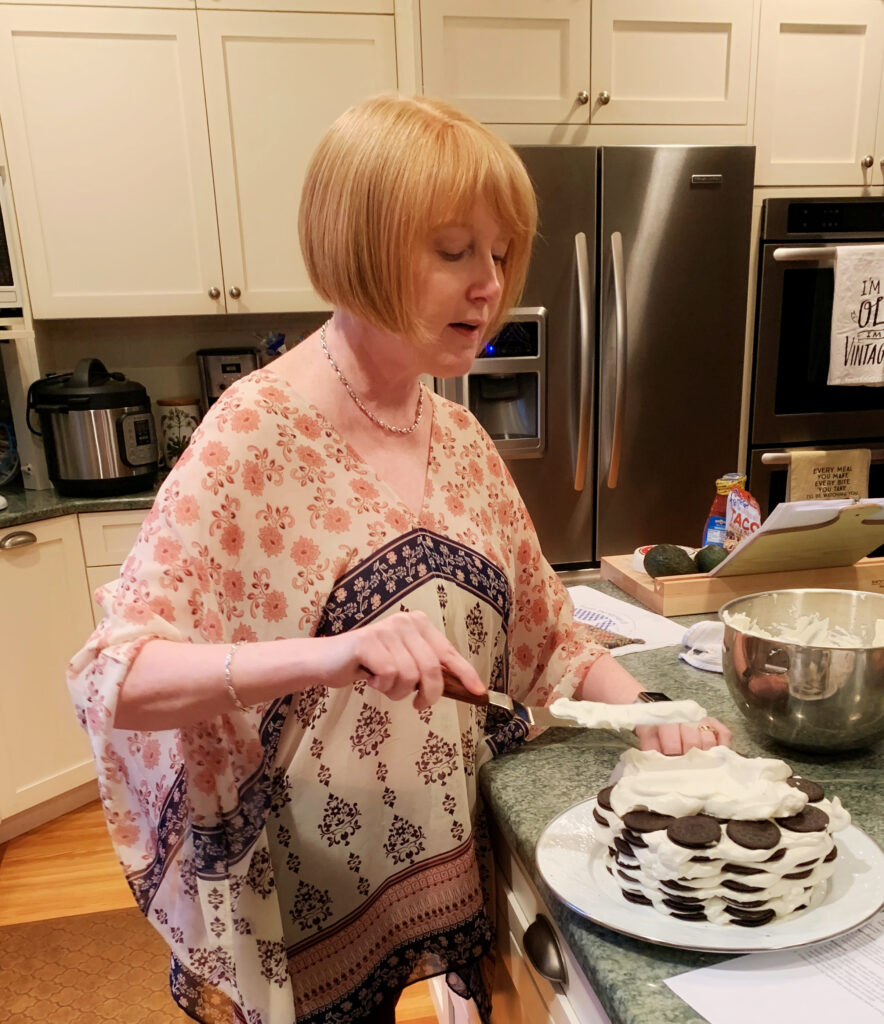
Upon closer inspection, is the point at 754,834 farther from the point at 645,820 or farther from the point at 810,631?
the point at 810,631

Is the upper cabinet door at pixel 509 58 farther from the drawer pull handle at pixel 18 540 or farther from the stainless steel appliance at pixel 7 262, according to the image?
the drawer pull handle at pixel 18 540

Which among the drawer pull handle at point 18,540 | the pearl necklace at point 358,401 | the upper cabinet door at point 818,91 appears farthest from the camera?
the upper cabinet door at point 818,91

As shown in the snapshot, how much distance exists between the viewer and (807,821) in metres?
0.63

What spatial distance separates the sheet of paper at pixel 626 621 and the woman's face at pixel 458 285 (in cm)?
55

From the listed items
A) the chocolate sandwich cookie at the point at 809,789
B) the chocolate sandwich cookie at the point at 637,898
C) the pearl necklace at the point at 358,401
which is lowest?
the chocolate sandwich cookie at the point at 637,898

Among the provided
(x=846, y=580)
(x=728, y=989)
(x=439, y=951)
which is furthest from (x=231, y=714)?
(x=846, y=580)

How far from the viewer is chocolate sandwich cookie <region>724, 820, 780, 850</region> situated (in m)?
0.60

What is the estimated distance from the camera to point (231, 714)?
0.82 m

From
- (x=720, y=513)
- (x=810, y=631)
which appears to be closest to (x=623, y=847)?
(x=810, y=631)

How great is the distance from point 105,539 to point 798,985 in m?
2.19

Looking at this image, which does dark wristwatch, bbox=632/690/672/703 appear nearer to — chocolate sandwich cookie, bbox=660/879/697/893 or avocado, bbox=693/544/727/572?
chocolate sandwich cookie, bbox=660/879/697/893

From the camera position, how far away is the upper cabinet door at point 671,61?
2.27 metres

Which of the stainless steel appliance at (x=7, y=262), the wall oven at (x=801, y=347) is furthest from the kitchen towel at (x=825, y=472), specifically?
the stainless steel appliance at (x=7, y=262)

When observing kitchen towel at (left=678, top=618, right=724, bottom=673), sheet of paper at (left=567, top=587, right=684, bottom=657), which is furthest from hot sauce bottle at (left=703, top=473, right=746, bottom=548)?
kitchen towel at (left=678, top=618, right=724, bottom=673)
